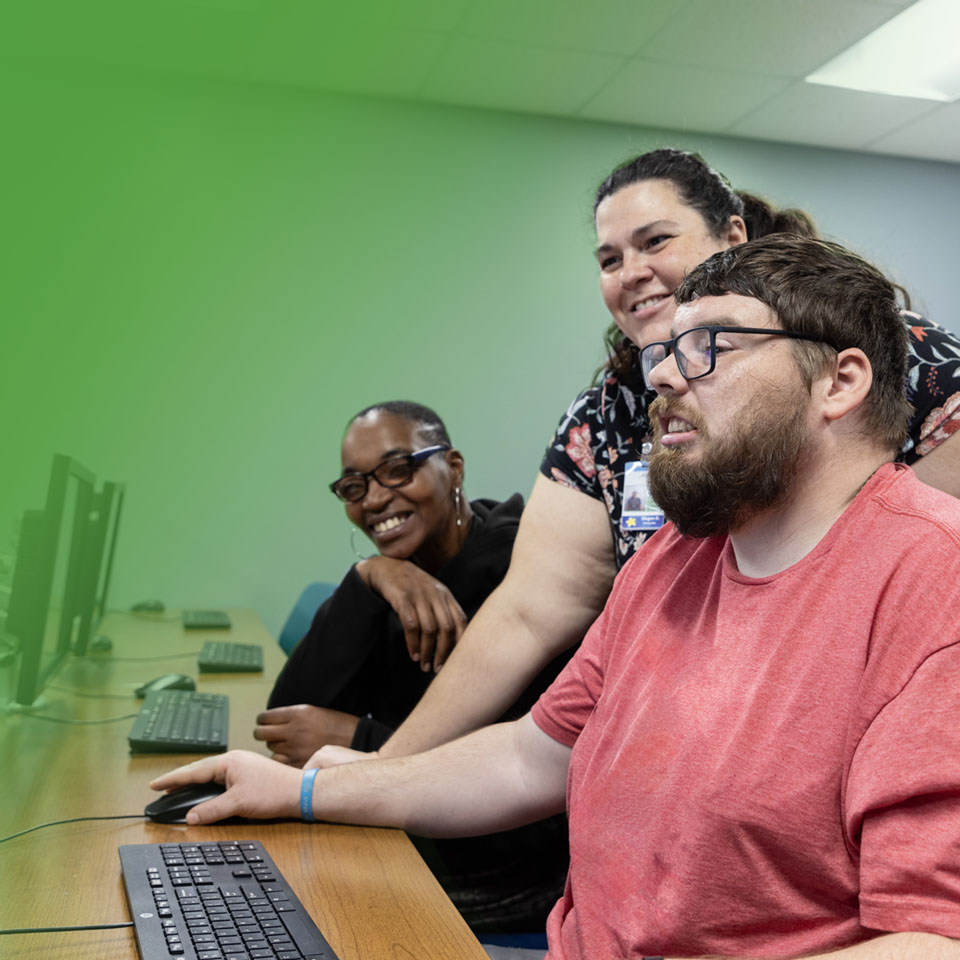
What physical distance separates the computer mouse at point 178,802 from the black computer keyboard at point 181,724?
35 cm

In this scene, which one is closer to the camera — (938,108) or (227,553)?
(938,108)

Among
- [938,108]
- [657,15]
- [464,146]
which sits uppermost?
[464,146]

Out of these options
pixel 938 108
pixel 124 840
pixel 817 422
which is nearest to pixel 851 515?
pixel 817 422

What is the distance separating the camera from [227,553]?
3.80m

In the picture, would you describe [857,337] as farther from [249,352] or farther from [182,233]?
[249,352]

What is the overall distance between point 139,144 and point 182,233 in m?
0.05

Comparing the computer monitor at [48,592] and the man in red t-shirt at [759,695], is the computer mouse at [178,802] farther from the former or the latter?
the computer monitor at [48,592]

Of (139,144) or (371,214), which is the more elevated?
(371,214)

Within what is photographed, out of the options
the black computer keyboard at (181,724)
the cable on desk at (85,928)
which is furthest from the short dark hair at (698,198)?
the cable on desk at (85,928)

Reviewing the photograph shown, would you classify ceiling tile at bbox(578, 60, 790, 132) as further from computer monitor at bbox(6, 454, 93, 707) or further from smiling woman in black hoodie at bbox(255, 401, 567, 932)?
computer monitor at bbox(6, 454, 93, 707)

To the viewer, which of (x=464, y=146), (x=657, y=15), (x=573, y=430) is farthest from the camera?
(x=464, y=146)

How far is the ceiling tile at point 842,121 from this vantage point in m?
3.25

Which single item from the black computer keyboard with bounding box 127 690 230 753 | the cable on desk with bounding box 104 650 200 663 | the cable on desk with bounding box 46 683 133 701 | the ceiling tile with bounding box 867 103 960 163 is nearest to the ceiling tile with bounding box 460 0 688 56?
the black computer keyboard with bounding box 127 690 230 753

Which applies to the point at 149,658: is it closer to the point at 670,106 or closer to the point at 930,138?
the point at 670,106
